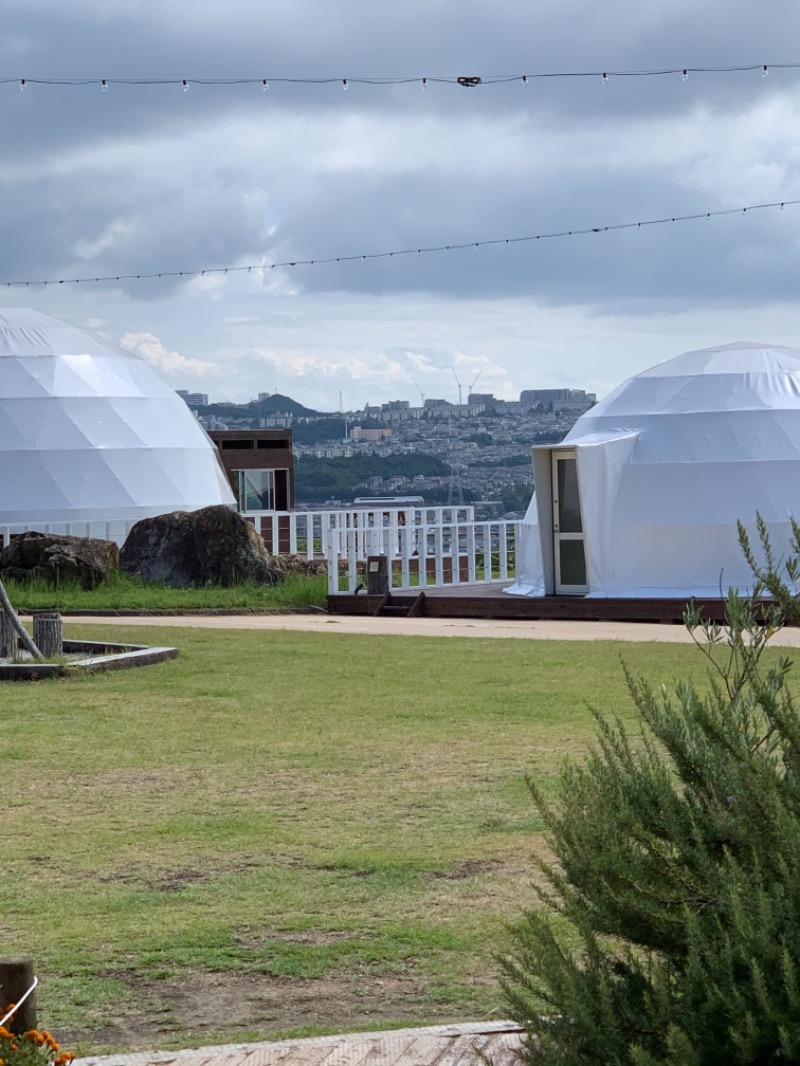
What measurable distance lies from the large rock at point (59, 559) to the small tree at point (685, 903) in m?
20.7

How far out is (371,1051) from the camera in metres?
4.55

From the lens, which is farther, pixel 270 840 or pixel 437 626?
pixel 437 626

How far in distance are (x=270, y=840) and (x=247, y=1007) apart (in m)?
2.45

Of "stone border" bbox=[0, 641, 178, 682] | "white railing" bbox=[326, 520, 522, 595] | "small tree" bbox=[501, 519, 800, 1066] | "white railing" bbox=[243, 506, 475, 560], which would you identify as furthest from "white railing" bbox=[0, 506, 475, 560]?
"small tree" bbox=[501, 519, 800, 1066]

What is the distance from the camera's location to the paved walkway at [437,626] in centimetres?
1808

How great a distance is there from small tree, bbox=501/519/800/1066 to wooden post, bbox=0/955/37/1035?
1209 millimetres

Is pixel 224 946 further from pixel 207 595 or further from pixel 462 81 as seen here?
pixel 207 595

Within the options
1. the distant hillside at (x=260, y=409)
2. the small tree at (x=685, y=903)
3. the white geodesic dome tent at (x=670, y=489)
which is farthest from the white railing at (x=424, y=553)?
the distant hillside at (x=260, y=409)

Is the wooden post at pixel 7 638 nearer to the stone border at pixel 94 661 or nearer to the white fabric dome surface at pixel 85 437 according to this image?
the stone border at pixel 94 661

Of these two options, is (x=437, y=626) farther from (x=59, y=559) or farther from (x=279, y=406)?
(x=279, y=406)

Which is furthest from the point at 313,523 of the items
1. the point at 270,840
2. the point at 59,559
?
the point at 270,840

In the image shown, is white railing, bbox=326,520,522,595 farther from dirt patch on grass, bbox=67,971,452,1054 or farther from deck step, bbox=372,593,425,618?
dirt patch on grass, bbox=67,971,452,1054

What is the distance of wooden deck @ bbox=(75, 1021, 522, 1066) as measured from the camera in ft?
14.6

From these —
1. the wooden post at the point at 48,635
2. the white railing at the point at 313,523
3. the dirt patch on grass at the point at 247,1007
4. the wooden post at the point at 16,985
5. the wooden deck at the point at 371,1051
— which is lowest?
the dirt patch on grass at the point at 247,1007
